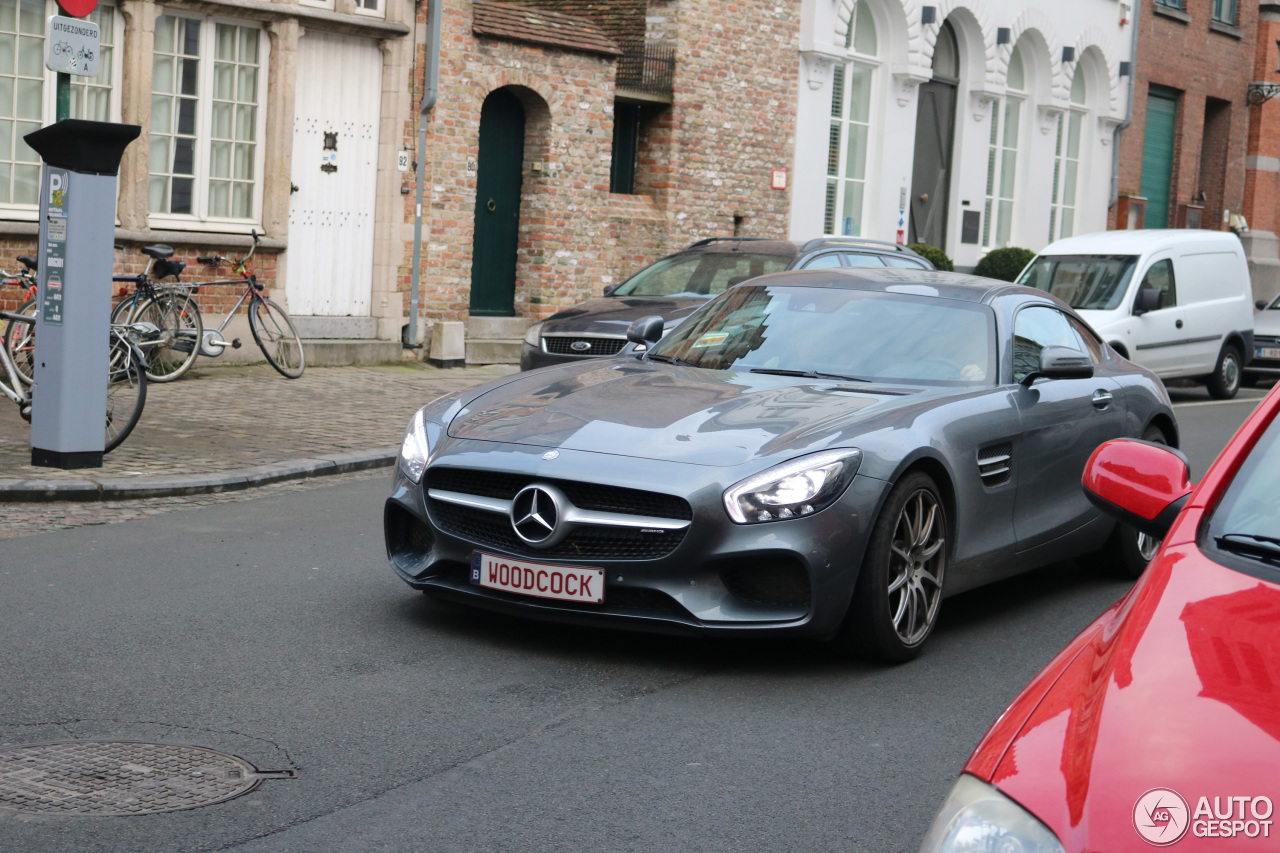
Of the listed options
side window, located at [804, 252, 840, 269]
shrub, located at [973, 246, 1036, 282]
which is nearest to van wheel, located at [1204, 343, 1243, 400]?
shrub, located at [973, 246, 1036, 282]

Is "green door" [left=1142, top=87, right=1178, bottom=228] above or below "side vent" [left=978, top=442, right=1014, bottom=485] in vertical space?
above

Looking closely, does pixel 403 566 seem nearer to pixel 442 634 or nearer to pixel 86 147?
pixel 442 634

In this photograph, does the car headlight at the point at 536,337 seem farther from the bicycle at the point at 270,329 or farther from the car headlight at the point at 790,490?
the car headlight at the point at 790,490

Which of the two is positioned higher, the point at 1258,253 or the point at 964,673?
the point at 1258,253

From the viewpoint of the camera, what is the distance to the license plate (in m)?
5.84

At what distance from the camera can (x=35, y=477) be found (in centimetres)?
946

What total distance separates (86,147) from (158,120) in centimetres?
670

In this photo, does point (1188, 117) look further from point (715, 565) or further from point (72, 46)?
point (715, 565)

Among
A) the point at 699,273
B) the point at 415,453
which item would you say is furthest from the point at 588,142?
the point at 415,453

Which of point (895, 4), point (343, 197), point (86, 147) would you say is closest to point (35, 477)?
point (86, 147)

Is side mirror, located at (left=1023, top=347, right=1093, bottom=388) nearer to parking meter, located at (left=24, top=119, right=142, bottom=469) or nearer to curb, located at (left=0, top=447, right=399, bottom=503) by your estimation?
Answer: curb, located at (left=0, top=447, right=399, bottom=503)

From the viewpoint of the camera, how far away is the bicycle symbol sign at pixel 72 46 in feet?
31.8

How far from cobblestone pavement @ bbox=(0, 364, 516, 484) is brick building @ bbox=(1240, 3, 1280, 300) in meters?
24.6

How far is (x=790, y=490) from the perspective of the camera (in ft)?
19.0
